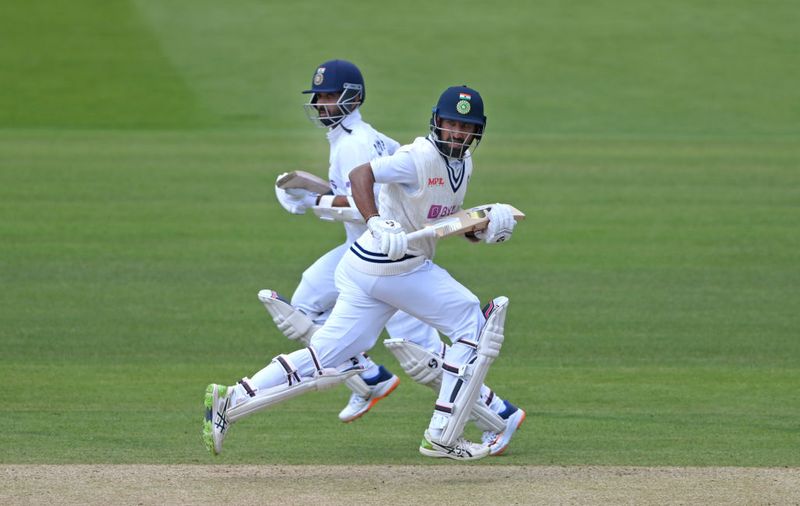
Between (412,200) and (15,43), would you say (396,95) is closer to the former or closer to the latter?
(15,43)

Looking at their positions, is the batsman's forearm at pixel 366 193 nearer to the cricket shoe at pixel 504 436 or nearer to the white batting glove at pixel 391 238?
the white batting glove at pixel 391 238

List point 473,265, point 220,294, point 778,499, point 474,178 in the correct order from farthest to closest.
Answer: point 474,178, point 473,265, point 220,294, point 778,499

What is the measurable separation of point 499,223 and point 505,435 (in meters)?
1.39

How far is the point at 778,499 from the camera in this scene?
6.67m

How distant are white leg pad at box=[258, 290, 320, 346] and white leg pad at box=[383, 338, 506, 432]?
3.82 feet

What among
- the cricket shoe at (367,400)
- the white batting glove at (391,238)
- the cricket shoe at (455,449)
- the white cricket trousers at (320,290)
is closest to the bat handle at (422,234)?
the white batting glove at (391,238)

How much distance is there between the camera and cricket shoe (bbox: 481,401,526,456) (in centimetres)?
789

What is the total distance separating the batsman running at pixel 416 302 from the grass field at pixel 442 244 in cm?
60

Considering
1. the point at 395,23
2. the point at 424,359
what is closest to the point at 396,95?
the point at 395,23

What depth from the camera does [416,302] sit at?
287 inches

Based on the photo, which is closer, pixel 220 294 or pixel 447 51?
pixel 220 294

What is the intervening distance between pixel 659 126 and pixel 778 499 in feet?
59.0

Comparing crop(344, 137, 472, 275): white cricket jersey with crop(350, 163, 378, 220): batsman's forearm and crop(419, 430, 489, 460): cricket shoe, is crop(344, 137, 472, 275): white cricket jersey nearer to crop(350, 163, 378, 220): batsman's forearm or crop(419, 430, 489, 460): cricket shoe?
crop(350, 163, 378, 220): batsman's forearm

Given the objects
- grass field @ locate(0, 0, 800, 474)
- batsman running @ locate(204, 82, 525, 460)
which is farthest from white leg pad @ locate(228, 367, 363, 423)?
grass field @ locate(0, 0, 800, 474)
